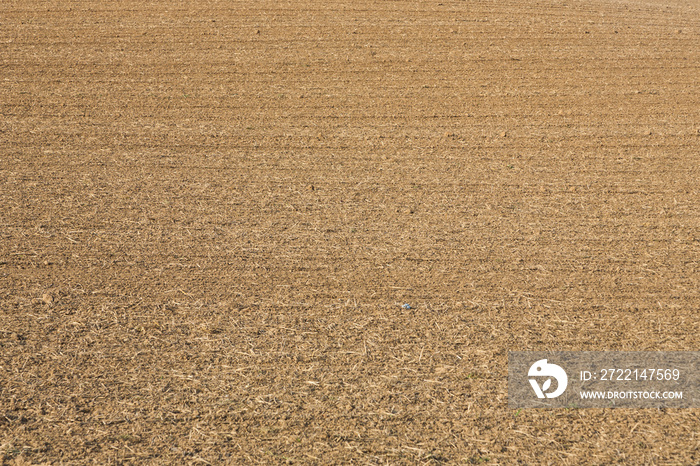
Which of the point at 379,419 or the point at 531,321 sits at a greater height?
the point at 531,321

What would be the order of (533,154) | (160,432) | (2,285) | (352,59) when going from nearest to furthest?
(160,432) → (2,285) → (533,154) → (352,59)

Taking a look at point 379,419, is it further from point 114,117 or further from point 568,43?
point 568,43

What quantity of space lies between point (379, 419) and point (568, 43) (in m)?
13.0

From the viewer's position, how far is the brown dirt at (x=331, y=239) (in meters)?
4.84

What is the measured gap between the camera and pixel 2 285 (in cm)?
649

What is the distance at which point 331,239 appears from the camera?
757 centimetres

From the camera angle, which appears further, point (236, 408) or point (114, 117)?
point (114, 117)

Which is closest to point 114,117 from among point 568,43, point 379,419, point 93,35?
point 93,35

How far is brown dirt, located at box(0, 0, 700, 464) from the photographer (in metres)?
4.84

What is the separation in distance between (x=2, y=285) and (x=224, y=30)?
10386mm

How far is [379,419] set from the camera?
16.0 feet

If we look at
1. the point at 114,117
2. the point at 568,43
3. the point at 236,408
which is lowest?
the point at 236,408

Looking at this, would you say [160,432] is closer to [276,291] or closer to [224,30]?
[276,291]

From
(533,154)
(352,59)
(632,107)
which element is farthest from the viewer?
(352,59)
